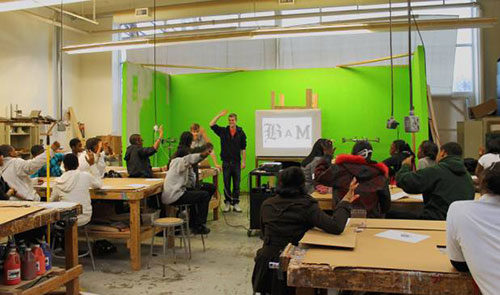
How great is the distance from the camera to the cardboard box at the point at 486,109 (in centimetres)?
860

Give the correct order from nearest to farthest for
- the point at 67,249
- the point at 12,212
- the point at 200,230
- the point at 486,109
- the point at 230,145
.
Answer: the point at 12,212 → the point at 67,249 → the point at 200,230 → the point at 230,145 → the point at 486,109

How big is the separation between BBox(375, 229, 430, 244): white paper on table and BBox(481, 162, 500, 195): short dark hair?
2.33 ft

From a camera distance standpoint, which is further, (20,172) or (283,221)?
(20,172)

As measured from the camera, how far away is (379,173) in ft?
11.9

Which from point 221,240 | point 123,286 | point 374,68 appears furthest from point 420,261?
point 374,68

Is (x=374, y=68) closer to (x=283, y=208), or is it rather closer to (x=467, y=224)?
(x=283, y=208)

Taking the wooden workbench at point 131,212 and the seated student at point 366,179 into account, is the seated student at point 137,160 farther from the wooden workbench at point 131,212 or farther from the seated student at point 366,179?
the seated student at point 366,179

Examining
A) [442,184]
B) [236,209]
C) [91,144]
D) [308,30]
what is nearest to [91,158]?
[91,144]

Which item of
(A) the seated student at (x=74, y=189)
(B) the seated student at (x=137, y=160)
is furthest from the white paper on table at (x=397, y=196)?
(B) the seated student at (x=137, y=160)

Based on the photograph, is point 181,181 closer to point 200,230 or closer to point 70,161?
point 200,230

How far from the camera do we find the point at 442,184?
3623 millimetres

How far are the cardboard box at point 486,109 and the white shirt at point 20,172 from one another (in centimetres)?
799

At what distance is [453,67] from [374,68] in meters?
1.84

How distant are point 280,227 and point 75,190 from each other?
7.83 feet
